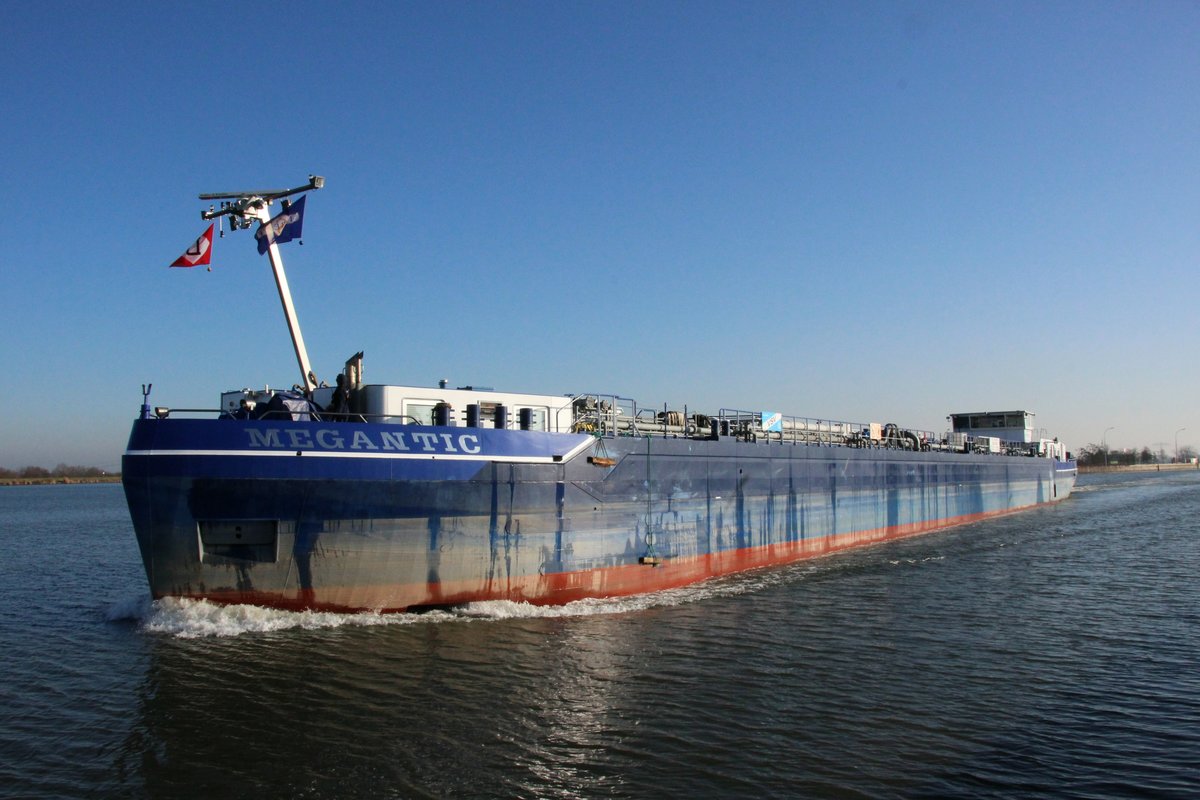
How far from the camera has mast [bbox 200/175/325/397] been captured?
18.0 metres

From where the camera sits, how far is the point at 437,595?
16.6m

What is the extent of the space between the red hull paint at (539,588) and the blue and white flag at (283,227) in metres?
7.66

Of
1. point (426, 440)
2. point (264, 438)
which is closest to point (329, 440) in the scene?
point (264, 438)

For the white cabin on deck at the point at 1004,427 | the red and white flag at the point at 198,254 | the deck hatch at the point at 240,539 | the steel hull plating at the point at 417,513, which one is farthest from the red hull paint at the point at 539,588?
the white cabin on deck at the point at 1004,427

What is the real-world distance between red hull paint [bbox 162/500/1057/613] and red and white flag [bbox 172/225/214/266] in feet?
22.7

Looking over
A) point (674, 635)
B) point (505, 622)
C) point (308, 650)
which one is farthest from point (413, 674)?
point (674, 635)

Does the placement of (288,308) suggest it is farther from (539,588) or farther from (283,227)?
(539,588)

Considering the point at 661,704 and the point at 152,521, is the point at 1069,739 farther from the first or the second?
the point at 152,521

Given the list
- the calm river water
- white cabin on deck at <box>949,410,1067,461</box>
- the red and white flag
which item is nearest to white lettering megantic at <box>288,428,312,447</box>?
the calm river water

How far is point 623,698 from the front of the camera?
38.2 feet

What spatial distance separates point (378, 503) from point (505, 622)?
348 cm

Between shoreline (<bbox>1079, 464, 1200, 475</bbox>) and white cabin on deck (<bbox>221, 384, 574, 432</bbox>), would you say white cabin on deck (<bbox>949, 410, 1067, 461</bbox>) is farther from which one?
shoreline (<bbox>1079, 464, 1200, 475</bbox>)

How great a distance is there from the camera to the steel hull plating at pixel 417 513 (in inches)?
585

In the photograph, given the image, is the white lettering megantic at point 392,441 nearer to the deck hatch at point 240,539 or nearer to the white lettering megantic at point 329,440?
the white lettering megantic at point 329,440
